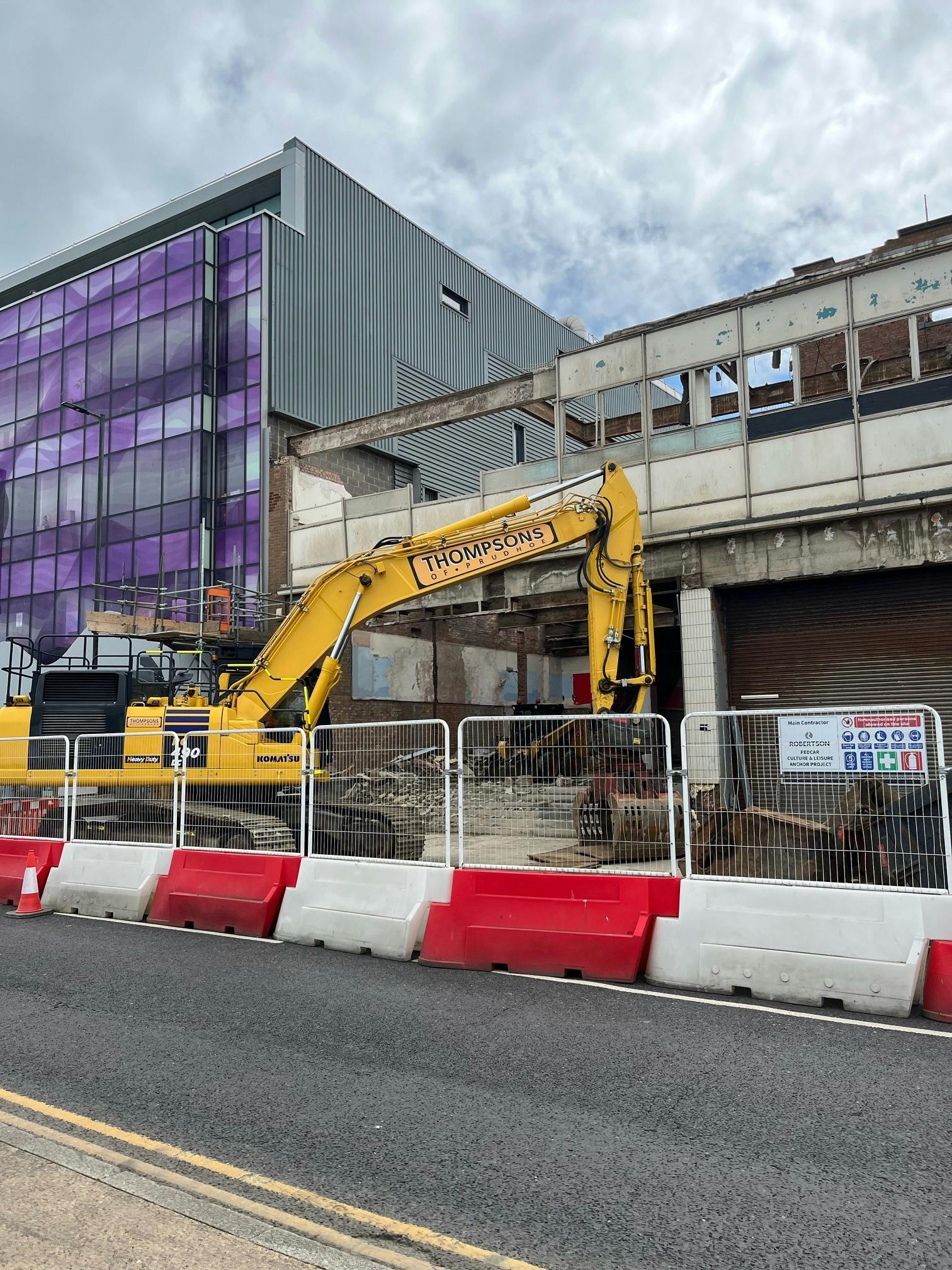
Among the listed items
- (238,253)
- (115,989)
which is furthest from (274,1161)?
(238,253)

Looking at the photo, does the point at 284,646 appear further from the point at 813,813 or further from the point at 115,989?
the point at 813,813

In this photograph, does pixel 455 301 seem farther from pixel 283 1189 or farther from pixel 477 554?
pixel 283 1189

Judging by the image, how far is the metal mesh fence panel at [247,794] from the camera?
32.7ft

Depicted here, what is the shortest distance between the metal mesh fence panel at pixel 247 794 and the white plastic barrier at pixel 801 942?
13.1 feet

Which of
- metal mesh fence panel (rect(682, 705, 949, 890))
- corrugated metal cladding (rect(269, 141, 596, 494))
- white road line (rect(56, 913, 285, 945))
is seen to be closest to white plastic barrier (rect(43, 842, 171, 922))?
white road line (rect(56, 913, 285, 945))

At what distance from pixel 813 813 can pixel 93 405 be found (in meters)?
29.3

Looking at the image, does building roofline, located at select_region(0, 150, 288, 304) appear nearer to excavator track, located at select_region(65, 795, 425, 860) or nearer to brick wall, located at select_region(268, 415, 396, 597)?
brick wall, located at select_region(268, 415, 396, 597)

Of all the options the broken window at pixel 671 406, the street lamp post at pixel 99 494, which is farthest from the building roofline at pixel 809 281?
the street lamp post at pixel 99 494

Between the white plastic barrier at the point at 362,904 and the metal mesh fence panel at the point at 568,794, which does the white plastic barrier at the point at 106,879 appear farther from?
the metal mesh fence panel at the point at 568,794

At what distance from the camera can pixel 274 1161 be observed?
4.12 meters

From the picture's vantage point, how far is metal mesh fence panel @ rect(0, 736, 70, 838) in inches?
460

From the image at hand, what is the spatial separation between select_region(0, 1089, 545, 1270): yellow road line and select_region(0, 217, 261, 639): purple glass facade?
22.1 m

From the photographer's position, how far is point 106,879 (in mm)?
10406

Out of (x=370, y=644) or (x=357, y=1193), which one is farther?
(x=370, y=644)
